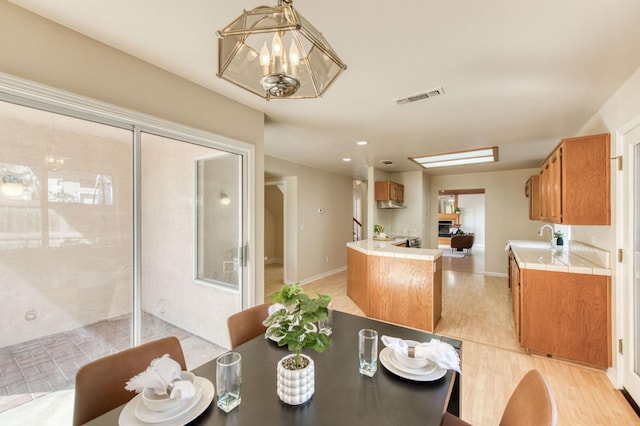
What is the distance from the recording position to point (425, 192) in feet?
22.4

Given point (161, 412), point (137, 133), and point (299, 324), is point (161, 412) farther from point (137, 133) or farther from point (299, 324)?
point (137, 133)

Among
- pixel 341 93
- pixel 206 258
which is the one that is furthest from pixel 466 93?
pixel 206 258

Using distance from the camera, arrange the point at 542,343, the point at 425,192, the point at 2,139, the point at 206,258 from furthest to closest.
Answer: the point at 425,192, the point at 206,258, the point at 542,343, the point at 2,139

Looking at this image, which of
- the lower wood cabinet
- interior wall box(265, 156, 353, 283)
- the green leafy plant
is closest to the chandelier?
the green leafy plant

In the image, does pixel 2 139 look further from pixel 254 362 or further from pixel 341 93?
pixel 341 93

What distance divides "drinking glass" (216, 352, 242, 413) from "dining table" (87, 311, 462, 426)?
2cm

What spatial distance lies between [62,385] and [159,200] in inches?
53.5

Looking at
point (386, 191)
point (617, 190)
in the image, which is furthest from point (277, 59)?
point (386, 191)

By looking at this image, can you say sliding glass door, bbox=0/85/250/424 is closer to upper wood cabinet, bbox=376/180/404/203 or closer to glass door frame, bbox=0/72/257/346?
glass door frame, bbox=0/72/257/346

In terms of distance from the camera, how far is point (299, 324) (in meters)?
0.97

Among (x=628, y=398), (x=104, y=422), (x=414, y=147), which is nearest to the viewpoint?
(x=104, y=422)

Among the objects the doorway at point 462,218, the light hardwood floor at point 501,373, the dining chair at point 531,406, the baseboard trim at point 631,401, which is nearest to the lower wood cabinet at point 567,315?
the light hardwood floor at point 501,373

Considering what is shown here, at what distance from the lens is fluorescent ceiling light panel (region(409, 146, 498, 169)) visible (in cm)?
449

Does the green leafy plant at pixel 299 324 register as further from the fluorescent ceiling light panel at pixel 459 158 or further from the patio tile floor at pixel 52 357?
the fluorescent ceiling light panel at pixel 459 158
